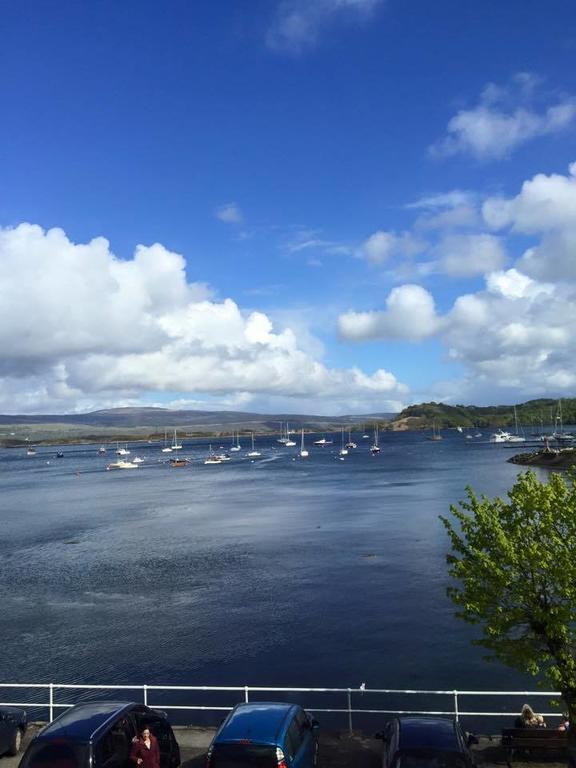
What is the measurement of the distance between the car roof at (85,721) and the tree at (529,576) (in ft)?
29.1

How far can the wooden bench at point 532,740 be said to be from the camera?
598 inches

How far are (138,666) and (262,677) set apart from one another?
22.2ft

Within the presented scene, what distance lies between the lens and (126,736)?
12898mm

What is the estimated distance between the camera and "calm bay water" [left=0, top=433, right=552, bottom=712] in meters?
33.4

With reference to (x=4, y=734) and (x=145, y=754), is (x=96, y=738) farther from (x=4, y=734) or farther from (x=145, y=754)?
(x=4, y=734)

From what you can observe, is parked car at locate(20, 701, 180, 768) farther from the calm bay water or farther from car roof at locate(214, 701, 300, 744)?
the calm bay water

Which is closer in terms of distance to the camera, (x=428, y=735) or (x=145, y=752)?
(x=145, y=752)

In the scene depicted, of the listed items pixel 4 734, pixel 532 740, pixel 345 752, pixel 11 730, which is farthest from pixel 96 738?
pixel 532 740

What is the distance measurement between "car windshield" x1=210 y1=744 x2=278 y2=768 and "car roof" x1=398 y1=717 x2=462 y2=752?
255 centimetres

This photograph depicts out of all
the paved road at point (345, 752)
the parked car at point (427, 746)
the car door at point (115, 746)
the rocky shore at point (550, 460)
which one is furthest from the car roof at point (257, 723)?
the rocky shore at point (550, 460)

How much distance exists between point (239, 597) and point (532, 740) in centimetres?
3353

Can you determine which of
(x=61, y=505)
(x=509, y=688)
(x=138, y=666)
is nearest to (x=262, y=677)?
(x=138, y=666)

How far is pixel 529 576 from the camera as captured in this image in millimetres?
17625

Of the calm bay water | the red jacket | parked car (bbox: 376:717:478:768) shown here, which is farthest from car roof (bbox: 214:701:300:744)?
the calm bay water
